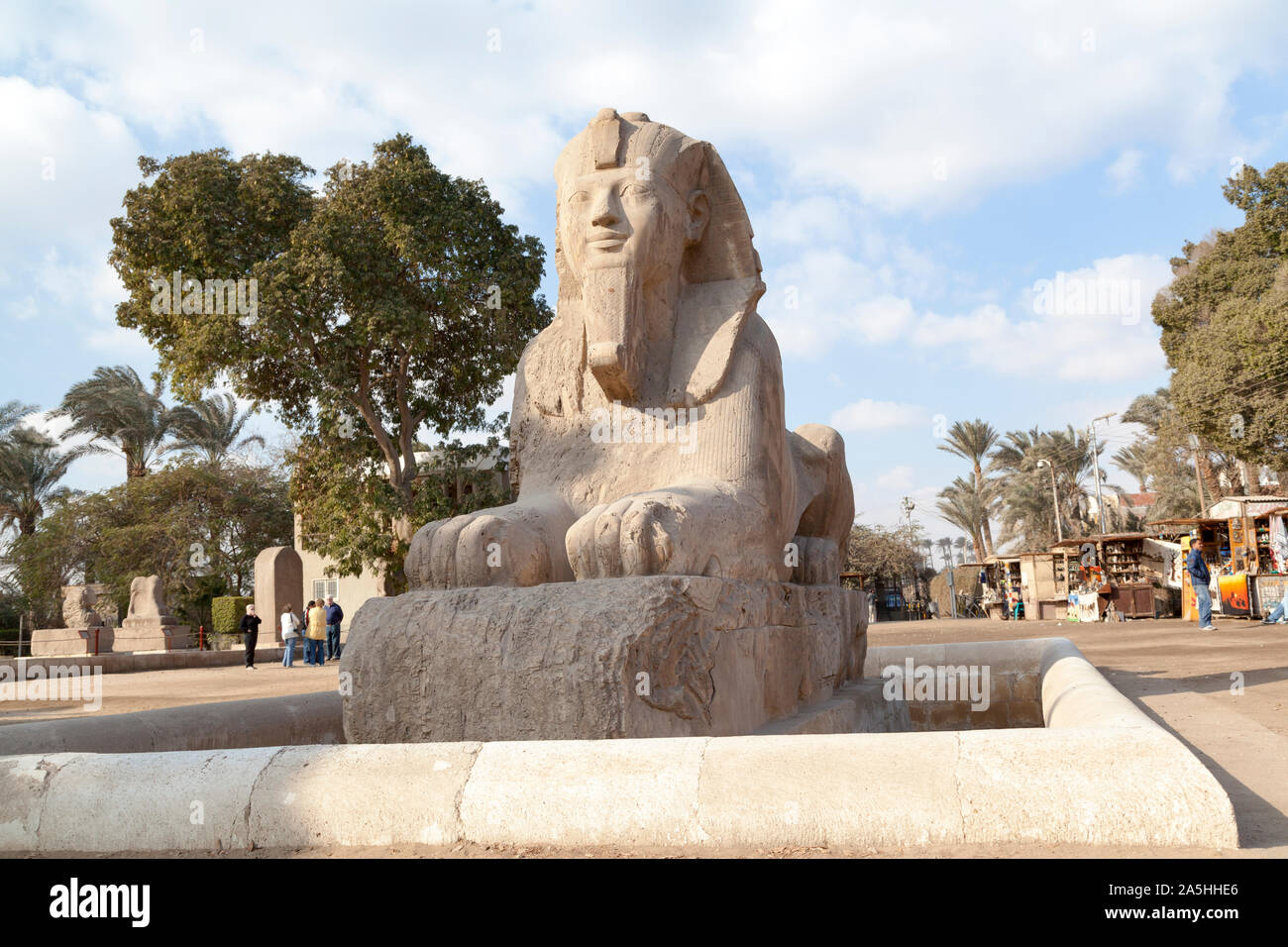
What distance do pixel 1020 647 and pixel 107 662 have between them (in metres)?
16.0

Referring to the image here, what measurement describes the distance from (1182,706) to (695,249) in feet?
10.3

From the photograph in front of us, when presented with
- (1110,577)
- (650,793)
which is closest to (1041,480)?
(1110,577)

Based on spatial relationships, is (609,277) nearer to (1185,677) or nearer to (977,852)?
(977,852)

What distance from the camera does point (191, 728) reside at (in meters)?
3.42

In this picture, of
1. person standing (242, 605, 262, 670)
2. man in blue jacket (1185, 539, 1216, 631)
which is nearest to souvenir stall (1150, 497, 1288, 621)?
man in blue jacket (1185, 539, 1216, 631)

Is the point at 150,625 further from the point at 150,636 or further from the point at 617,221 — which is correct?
the point at 617,221

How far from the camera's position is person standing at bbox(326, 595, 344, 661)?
1728 centimetres

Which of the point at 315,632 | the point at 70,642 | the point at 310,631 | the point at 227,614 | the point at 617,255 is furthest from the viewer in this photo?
the point at 227,614

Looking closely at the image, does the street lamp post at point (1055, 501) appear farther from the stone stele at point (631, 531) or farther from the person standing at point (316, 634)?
the stone stele at point (631, 531)

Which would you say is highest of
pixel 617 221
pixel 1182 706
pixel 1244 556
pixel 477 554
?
pixel 617 221

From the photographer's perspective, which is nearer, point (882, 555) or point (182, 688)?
point (182, 688)

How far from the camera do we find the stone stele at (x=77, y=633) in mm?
19797

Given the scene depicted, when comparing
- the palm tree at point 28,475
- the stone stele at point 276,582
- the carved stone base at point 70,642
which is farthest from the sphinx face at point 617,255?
the palm tree at point 28,475

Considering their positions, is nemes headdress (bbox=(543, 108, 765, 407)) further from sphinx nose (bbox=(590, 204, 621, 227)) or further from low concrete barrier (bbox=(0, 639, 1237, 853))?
low concrete barrier (bbox=(0, 639, 1237, 853))
